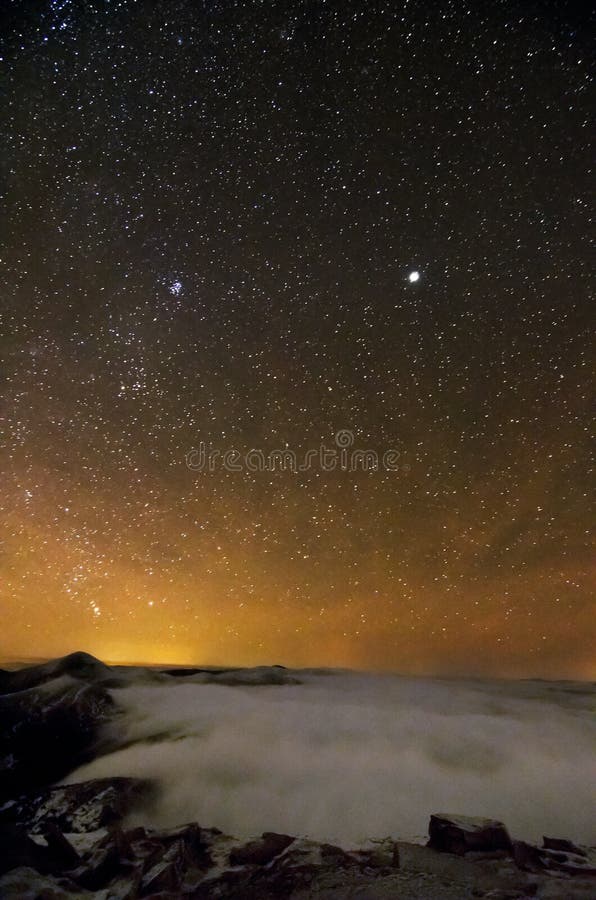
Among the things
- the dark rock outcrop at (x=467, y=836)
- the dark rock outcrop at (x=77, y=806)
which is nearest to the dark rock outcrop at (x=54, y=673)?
the dark rock outcrop at (x=77, y=806)

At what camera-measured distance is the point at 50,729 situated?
7773 millimetres

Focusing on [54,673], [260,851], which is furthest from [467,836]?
[54,673]

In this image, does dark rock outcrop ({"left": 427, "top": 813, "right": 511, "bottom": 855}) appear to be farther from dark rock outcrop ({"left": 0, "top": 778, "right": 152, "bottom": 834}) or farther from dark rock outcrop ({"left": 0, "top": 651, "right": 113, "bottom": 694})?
dark rock outcrop ({"left": 0, "top": 651, "right": 113, "bottom": 694})

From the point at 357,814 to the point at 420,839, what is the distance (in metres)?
0.96

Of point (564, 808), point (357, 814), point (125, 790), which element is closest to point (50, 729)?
point (125, 790)

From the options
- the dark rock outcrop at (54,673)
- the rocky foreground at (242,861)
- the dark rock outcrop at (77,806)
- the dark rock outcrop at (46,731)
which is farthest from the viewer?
the dark rock outcrop at (54,673)

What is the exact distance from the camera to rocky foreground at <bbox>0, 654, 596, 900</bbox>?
3617 millimetres

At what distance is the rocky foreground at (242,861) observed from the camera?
362 centimetres

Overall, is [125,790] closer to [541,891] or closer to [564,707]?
[541,891]

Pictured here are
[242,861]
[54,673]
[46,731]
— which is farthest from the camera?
[54,673]

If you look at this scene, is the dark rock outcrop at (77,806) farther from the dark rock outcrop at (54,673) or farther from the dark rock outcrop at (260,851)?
the dark rock outcrop at (54,673)

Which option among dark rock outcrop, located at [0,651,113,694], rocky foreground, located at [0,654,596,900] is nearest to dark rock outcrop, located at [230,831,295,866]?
rocky foreground, located at [0,654,596,900]

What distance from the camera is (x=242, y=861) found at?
13.9ft

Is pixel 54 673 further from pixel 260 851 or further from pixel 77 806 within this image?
pixel 260 851
